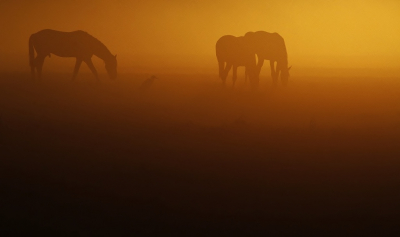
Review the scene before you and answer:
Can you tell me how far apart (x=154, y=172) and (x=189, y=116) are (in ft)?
15.1

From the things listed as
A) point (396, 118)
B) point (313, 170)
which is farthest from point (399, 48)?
point (313, 170)

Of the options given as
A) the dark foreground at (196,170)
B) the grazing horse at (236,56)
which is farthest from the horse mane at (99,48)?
the dark foreground at (196,170)

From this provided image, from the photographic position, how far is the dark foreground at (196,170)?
4.73 metres

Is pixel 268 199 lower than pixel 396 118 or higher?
lower

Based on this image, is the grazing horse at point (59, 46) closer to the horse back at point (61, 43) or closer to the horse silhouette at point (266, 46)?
the horse back at point (61, 43)

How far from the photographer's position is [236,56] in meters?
15.9

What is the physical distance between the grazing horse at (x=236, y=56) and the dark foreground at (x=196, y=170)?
384cm

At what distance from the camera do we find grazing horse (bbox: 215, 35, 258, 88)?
15.6 metres

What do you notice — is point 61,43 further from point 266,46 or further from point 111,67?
point 266,46

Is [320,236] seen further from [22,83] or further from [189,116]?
[22,83]

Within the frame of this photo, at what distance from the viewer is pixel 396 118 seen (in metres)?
10.8

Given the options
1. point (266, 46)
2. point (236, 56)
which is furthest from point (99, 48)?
point (266, 46)

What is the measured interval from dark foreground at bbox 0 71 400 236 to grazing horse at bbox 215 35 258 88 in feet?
12.6

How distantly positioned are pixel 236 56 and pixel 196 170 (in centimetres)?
1023
